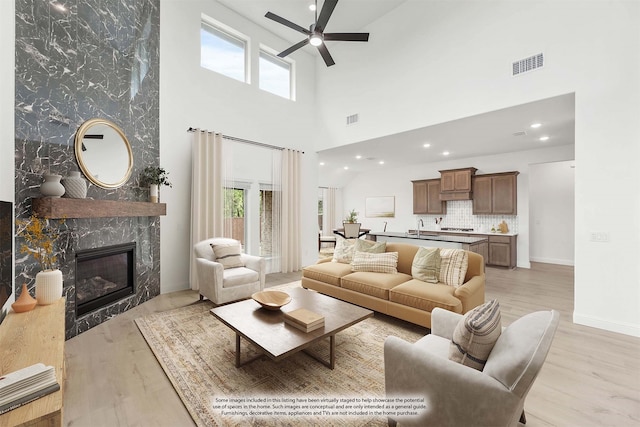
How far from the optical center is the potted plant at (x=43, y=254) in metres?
2.31

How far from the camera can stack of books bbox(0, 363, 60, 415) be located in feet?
3.90

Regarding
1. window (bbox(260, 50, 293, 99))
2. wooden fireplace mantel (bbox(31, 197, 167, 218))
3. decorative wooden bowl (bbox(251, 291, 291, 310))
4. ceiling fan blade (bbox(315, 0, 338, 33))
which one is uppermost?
window (bbox(260, 50, 293, 99))

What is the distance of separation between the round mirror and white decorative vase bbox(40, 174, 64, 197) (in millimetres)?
449

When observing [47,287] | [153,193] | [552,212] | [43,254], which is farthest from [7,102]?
[552,212]

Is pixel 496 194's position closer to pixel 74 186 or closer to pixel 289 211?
pixel 289 211

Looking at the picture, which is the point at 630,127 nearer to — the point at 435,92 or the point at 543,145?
the point at 435,92

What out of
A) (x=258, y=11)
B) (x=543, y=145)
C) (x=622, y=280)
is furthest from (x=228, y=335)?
(x=543, y=145)

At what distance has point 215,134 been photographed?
4.71 meters

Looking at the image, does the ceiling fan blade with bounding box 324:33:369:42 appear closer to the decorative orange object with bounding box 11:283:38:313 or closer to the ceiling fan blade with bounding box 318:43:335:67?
the ceiling fan blade with bounding box 318:43:335:67

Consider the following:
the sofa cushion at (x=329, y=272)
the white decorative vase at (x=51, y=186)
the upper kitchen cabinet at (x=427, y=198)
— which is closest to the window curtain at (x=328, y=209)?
the upper kitchen cabinet at (x=427, y=198)

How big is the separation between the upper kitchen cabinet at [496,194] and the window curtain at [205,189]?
19.6 ft

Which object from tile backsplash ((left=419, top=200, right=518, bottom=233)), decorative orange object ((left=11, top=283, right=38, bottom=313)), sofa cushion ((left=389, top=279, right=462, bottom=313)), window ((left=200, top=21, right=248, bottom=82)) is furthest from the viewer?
tile backsplash ((left=419, top=200, right=518, bottom=233))

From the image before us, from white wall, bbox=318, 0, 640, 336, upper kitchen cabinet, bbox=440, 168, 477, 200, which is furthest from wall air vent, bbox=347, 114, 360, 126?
upper kitchen cabinet, bbox=440, 168, 477, 200

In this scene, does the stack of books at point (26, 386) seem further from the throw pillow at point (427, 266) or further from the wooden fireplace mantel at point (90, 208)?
the throw pillow at point (427, 266)
